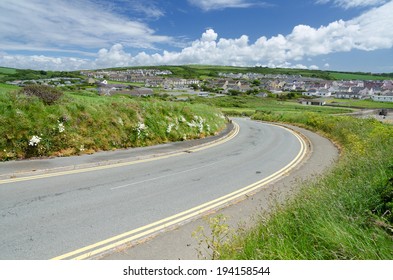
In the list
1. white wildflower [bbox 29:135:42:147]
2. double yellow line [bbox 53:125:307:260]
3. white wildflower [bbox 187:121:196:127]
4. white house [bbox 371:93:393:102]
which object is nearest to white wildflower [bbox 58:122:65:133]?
white wildflower [bbox 29:135:42:147]

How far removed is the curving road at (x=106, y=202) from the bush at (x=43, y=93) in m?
5.53

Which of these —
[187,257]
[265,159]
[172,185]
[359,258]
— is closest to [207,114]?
[265,159]

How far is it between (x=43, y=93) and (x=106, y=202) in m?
8.92

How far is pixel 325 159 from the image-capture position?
15.1 m

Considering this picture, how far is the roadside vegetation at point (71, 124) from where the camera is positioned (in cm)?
1138

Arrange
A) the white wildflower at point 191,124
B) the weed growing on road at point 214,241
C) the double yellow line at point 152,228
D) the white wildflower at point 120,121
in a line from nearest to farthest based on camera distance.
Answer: the weed growing on road at point 214,241
the double yellow line at point 152,228
the white wildflower at point 120,121
the white wildflower at point 191,124

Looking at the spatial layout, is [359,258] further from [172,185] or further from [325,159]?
[325,159]

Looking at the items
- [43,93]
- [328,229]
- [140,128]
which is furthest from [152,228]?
[43,93]

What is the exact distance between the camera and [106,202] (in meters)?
7.56

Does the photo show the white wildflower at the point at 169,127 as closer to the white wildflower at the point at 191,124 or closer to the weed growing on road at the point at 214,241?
the white wildflower at the point at 191,124

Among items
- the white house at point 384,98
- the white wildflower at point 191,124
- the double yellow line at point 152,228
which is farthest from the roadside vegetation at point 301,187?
the white house at point 384,98

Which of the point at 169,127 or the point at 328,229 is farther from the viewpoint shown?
the point at 169,127

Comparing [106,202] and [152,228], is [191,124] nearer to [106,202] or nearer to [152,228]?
[106,202]

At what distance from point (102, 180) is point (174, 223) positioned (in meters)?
4.02
